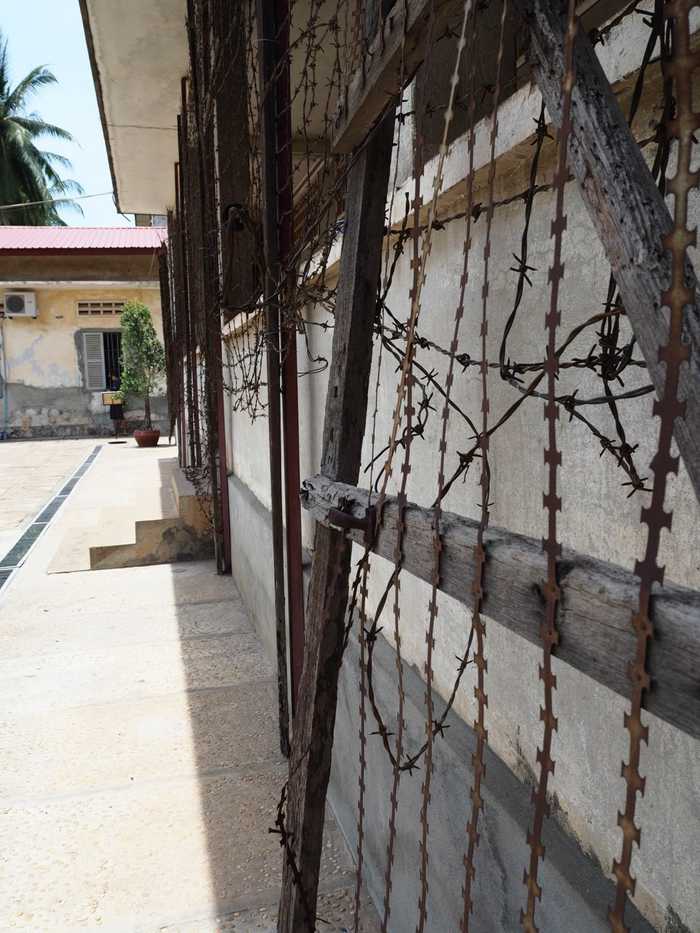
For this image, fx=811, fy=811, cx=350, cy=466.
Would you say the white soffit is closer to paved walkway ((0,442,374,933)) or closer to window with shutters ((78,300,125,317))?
paved walkway ((0,442,374,933))

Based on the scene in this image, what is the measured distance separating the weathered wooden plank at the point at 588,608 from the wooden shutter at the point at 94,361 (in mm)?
19298

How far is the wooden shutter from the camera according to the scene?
63.6ft

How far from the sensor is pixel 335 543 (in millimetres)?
1671

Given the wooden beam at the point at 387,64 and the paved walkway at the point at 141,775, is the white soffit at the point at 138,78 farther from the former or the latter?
the wooden beam at the point at 387,64

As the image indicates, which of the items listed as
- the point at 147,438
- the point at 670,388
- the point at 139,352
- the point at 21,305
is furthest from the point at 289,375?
the point at 21,305

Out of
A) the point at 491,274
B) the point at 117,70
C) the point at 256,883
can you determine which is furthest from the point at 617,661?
the point at 117,70

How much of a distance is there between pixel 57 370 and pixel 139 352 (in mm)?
3326

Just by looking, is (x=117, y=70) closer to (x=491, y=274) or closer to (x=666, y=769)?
(x=491, y=274)

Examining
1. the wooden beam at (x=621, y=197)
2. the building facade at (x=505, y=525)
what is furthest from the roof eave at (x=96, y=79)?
the wooden beam at (x=621, y=197)

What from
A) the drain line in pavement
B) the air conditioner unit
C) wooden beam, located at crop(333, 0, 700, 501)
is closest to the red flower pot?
the drain line in pavement

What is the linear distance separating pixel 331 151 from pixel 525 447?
0.79 metres

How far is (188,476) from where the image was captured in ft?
25.9

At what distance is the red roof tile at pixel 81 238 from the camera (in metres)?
18.4

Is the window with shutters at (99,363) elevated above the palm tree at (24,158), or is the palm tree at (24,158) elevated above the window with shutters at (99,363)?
the palm tree at (24,158)
